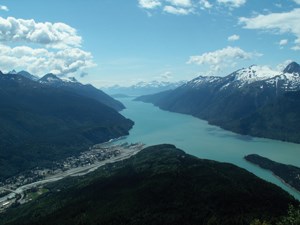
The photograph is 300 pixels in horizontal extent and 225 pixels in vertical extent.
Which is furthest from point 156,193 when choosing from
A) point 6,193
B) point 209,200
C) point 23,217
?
point 6,193

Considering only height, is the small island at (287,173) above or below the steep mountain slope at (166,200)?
below

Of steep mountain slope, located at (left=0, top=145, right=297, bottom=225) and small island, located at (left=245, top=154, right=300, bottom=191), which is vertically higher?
steep mountain slope, located at (left=0, top=145, right=297, bottom=225)

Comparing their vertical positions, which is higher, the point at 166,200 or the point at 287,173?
the point at 166,200

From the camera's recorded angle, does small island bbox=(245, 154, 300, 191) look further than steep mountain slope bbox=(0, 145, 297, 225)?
Yes

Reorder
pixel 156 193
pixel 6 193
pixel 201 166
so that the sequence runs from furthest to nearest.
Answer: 1. pixel 6 193
2. pixel 201 166
3. pixel 156 193

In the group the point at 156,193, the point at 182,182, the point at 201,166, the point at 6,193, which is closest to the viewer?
the point at 156,193

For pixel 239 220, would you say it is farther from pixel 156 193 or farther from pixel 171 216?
pixel 156 193

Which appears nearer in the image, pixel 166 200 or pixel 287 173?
pixel 166 200

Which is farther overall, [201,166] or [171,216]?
[201,166]
